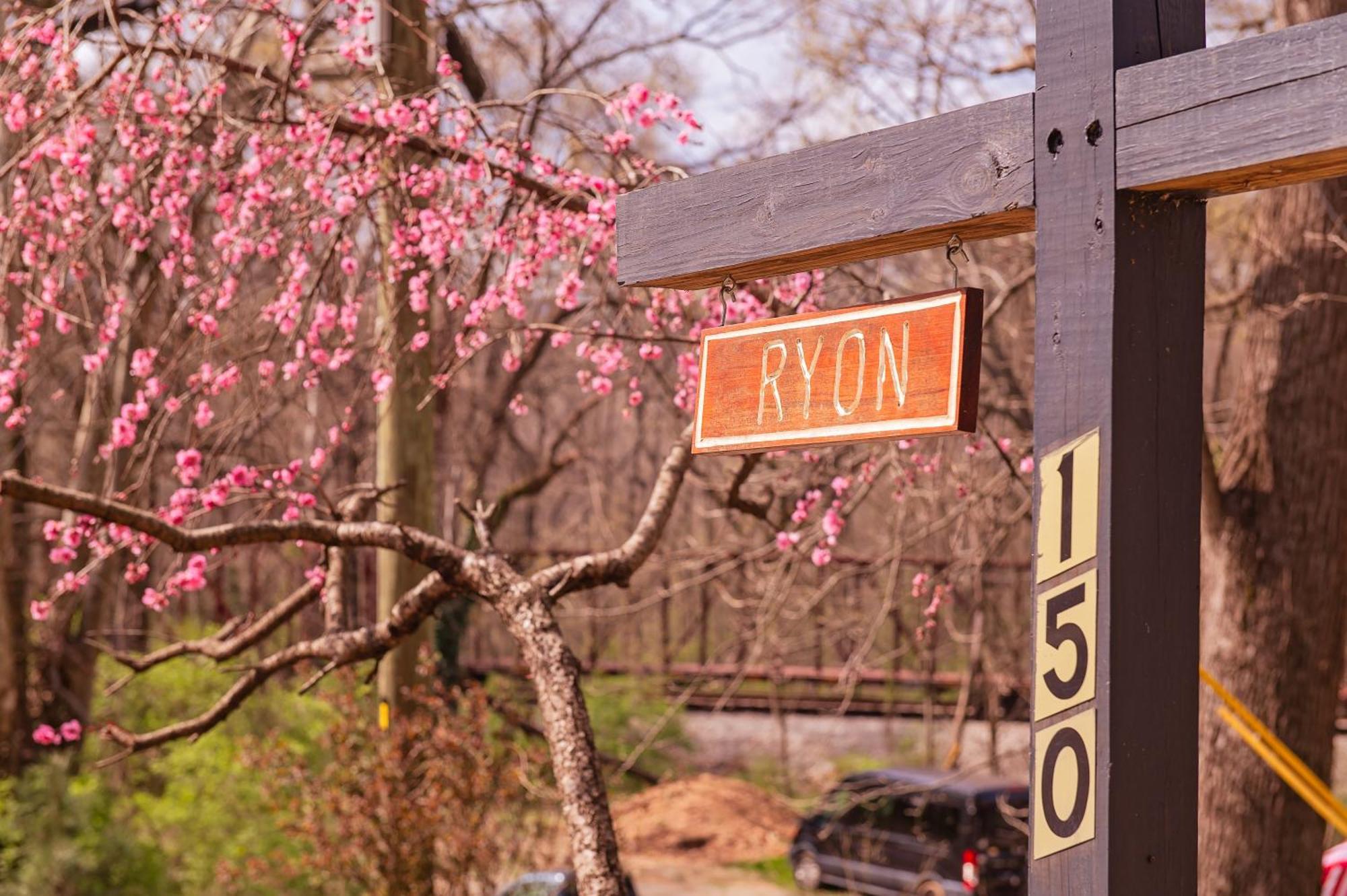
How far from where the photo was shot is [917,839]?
40.9 feet

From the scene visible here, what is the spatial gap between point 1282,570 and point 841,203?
14.3ft

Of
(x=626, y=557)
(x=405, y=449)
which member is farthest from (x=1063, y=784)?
(x=405, y=449)

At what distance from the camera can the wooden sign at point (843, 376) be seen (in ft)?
8.65

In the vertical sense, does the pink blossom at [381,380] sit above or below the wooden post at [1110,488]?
above

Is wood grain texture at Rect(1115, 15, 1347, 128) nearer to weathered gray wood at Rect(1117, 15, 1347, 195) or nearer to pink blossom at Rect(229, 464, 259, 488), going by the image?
weathered gray wood at Rect(1117, 15, 1347, 195)

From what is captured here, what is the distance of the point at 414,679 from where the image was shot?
805 centimetres

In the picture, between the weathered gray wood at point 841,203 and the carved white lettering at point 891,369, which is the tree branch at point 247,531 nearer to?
the weathered gray wood at point 841,203

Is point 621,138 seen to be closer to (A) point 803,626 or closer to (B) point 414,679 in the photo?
(B) point 414,679

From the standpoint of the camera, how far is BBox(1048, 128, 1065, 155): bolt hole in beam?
2559 millimetres

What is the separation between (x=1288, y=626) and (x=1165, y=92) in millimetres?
4609

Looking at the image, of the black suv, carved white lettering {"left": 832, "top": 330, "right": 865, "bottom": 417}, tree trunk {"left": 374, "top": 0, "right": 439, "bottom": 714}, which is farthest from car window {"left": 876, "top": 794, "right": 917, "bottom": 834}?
carved white lettering {"left": 832, "top": 330, "right": 865, "bottom": 417}

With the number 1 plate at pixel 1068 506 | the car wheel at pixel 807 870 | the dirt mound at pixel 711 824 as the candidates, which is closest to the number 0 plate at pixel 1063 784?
the number 1 plate at pixel 1068 506

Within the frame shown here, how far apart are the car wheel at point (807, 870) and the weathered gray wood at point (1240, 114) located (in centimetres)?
1149

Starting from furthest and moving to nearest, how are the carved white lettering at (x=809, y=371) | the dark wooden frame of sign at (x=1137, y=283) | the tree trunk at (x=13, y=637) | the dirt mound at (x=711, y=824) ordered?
the dirt mound at (x=711, y=824)
the tree trunk at (x=13, y=637)
the carved white lettering at (x=809, y=371)
the dark wooden frame of sign at (x=1137, y=283)
